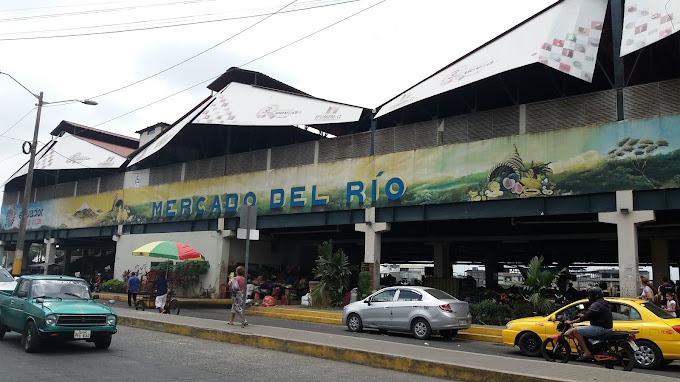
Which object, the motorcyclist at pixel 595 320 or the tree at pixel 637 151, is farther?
the tree at pixel 637 151

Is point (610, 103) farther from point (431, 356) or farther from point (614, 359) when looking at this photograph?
point (431, 356)

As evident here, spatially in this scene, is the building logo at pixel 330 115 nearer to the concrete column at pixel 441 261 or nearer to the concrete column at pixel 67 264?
the concrete column at pixel 441 261

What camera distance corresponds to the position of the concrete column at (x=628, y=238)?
16922mm

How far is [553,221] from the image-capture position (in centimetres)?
2266

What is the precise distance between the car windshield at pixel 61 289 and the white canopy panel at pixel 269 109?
13.8 metres

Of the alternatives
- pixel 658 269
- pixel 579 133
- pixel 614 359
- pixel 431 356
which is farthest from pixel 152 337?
pixel 658 269

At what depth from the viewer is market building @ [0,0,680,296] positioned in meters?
17.6

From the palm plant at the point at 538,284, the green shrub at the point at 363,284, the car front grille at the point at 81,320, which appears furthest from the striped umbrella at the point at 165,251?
the palm plant at the point at 538,284

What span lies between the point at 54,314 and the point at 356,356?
18.9 ft

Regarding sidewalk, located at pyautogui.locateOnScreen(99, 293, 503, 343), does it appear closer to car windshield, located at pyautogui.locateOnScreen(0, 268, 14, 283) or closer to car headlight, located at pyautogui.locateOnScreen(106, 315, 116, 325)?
car windshield, located at pyautogui.locateOnScreen(0, 268, 14, 283)

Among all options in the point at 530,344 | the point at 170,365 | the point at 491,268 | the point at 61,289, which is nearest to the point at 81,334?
the point at 61,289

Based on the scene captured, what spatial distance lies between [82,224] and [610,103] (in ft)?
114

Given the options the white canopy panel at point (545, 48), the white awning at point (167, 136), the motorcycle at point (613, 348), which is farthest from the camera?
the white awning at point (167, 136)

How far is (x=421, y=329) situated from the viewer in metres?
15.3
